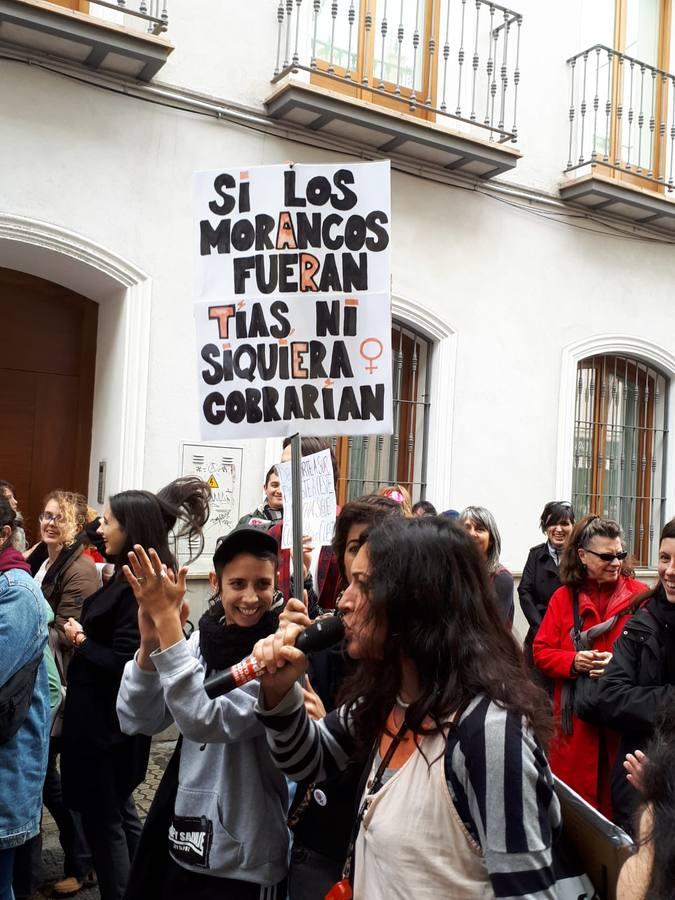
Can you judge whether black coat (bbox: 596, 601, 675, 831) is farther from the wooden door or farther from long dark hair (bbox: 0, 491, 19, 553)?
the wooden door

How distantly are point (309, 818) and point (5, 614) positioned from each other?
133 cm

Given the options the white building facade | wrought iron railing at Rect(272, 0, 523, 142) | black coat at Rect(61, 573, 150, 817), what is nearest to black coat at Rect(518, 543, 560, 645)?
the white building facade

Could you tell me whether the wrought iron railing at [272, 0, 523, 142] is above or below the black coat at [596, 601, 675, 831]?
above

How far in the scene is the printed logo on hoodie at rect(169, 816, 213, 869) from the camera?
8.16 ft

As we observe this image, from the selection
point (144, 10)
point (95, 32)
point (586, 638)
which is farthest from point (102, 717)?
point (144, 10)

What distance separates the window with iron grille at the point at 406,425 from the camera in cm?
871

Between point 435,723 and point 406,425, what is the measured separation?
7.11 metres

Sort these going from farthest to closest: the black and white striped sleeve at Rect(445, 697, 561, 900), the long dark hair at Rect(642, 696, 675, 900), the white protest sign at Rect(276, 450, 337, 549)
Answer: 1. the white protest sign at Rect(276, 450, 337, 549)
2. the black and white striped sleeve at Rect(445, 697, 561, 900)
3. the long dark hair at Rect(642, 696, 675, 900)

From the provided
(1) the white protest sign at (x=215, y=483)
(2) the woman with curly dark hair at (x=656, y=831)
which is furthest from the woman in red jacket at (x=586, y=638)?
(1) the white protest sign at (x=215, y=483)

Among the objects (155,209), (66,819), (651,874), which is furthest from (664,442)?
(651,874)

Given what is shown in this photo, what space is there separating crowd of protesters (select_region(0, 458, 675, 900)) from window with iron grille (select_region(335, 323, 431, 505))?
3988 mm

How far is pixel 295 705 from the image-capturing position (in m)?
2.18

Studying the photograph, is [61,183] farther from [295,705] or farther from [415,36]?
[295,705]

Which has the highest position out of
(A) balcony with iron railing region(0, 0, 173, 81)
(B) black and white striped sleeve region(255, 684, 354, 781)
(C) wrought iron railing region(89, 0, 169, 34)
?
(C) wrought iron railing region(89, 0, 169, 34)
